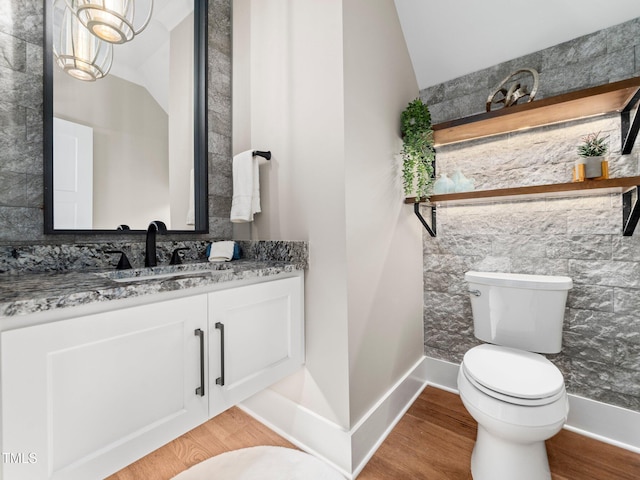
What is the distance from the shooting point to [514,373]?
124cm

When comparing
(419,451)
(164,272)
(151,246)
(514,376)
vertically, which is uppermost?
(151,246)

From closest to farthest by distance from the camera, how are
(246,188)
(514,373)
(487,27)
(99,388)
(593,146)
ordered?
(99,388) → (514,373) → (593,146) → (246,188) → (487,27)

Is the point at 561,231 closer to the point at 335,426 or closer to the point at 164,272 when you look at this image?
the point at 335,426

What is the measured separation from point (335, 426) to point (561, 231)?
1.58 meters

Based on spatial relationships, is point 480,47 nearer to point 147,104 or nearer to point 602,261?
point 602,261

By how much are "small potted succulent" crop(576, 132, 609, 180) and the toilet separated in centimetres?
55

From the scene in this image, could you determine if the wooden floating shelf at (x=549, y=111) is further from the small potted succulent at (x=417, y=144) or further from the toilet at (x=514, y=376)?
the toilet at (x=514, y=376)

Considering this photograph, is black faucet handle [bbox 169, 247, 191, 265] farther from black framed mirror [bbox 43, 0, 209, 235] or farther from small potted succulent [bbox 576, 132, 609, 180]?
small potted succulent [bbox 576, 132, 609, 180]

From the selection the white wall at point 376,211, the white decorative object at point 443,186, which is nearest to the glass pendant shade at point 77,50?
the white wall at point 376,211

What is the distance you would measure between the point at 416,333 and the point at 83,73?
2.29m

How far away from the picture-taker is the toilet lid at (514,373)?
1.11 m

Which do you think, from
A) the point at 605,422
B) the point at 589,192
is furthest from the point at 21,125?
the point at 605,422

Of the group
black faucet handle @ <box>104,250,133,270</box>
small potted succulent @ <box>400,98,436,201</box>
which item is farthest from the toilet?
black faucet handle @ <box>104,250,133,270</box>

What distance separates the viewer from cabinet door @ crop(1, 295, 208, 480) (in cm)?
66
